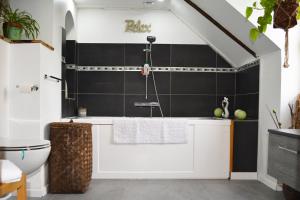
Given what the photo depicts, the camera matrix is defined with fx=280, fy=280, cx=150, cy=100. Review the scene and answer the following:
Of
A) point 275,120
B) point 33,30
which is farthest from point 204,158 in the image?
point 33,30

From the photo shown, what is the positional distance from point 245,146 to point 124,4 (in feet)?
8.54

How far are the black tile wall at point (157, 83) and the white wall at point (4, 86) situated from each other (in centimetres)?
151

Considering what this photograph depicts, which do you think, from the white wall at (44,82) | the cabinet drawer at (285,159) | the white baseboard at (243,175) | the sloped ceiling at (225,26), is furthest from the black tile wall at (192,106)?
the cabinet drawer at (285,159)

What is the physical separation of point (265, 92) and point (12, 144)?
279 centimetres

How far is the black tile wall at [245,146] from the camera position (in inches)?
140

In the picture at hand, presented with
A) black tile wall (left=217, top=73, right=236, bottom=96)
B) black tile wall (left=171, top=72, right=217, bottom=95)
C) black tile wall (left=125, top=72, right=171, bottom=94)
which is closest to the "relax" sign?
black tile wall (left=125, top=72, right=171, bottom=94)

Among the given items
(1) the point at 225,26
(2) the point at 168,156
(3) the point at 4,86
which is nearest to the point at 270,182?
(2) the point at 168,156

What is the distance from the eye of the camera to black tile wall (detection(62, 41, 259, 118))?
426 cm

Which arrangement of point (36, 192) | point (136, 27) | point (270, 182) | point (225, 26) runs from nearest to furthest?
point (36, 192) < point (270, 182) < point (225, 26) < point (136, 27)

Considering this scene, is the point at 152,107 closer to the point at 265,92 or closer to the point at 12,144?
the point at 265,92

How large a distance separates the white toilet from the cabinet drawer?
1.82 meters

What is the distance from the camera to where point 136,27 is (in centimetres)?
426

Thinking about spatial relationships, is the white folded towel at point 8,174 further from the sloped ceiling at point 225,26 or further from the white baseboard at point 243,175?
the white baseboard at point 243,175

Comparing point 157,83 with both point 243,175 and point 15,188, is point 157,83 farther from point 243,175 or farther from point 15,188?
point 15,188
